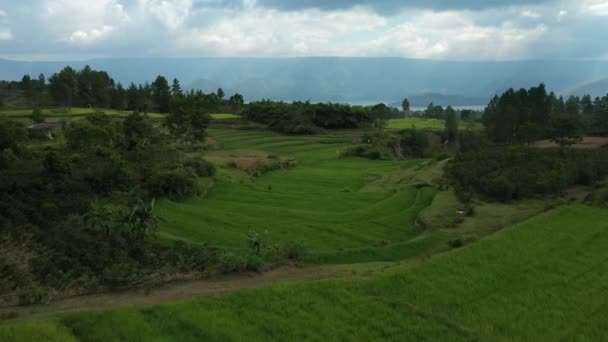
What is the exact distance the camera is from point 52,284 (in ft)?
51.9

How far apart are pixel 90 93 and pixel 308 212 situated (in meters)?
73.6

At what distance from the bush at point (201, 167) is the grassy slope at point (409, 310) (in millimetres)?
24931

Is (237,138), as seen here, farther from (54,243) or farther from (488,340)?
(488,340)

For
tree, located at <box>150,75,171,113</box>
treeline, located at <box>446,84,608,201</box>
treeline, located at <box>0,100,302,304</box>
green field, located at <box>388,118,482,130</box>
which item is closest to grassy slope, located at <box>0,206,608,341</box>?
treeline, located at <box>0,100,302,304</box>

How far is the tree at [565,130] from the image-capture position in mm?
38656

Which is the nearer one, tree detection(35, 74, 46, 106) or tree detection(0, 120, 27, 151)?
tree detection(0, 120, 27, 151)

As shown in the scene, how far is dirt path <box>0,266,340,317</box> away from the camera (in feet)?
42.4

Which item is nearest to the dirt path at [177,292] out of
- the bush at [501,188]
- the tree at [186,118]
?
the bush at [501,188]

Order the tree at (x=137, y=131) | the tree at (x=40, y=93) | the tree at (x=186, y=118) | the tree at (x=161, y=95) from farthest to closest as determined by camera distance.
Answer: the tree at (x=161, y=95)
the tree at (x=40, y=93)
the tree at (x=186, y=118)
the tree at (x=137, y=131)

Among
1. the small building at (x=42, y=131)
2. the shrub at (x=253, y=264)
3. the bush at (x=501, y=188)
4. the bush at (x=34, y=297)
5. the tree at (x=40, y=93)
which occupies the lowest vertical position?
the bush at (x=34, y=297)

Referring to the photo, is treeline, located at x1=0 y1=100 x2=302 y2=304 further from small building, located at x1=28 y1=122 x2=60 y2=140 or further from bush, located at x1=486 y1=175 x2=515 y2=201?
bush, located at x1=486 y1=175 x2=515 y2=201

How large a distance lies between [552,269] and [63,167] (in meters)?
23.9

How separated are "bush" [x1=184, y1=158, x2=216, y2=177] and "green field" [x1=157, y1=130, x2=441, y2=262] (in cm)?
98

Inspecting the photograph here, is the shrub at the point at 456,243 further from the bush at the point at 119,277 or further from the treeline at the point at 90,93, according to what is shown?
the treeline at the point at 90,93
